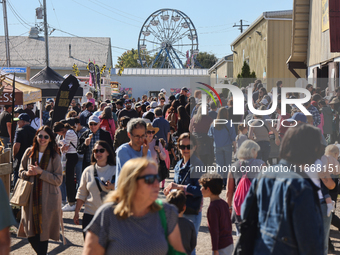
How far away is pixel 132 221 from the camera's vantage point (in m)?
2.60

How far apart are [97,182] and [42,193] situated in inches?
28.4

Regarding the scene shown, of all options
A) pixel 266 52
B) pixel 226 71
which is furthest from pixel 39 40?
pixel 266 52

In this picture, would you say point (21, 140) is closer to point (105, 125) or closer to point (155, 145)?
point (105, 125)

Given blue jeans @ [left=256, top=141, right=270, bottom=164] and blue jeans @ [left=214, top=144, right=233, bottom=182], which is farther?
blue jeans @ [left=214, top=144, right=233, bottom=182]

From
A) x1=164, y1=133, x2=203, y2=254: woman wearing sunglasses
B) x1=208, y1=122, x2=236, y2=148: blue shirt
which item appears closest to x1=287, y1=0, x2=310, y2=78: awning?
x1=208, y1=122, x2=236, y2=148: blue shirt

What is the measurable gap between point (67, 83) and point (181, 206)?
6985 millimetres

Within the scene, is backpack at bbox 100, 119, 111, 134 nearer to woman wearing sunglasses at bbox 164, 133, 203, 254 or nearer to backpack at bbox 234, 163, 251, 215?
woman wearing sunglasses at bbox 164, 133, 203, 254

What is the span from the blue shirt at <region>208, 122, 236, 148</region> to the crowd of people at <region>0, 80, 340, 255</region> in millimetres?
21

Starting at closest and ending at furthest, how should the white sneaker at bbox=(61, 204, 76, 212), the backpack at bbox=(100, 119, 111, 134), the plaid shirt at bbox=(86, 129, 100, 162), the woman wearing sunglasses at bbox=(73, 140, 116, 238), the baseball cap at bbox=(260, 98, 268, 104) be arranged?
the woman wearing sunglasses at bbox=(73, 140, 116, 238) < the plaid shirt at bbox=(86, 129, 100, 162) < the white sneaker at bbox=(61, 204, 76, 212) < the backpack at bbox=(100, 119, 111, 134) < the baseball cap at bbox=(260, 98, 268, 104)

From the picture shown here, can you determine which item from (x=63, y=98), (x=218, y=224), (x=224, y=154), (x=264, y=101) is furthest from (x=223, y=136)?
(x=218, y=224)

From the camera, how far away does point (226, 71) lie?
42438 millimetres

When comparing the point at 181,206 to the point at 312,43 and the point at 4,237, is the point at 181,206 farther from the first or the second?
the point at 312,43

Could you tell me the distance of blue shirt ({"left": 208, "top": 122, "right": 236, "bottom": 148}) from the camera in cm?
904

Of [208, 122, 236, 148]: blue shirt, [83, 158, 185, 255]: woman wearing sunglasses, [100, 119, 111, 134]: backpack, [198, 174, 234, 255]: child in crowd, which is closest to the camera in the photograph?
[83, 158, 185, 255]: woman wearing sunglasses
